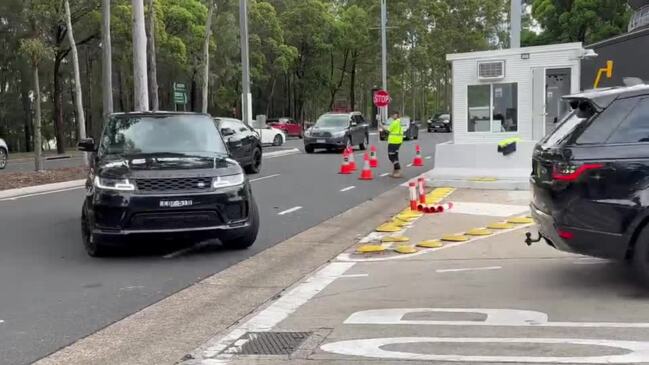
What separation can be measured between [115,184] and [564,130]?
5.02 meters

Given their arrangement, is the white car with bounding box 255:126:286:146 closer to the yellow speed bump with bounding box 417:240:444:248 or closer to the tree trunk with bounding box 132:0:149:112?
the tree trunk with bounding box 132:0:149:112

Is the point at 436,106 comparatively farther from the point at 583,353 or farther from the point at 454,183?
the point at 583,353

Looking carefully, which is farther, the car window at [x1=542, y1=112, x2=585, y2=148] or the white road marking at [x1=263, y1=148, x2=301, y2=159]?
the white road marking at [x1=263, y1=148, x2=301, y2=159]

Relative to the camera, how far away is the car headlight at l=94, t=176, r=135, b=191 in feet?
26.9

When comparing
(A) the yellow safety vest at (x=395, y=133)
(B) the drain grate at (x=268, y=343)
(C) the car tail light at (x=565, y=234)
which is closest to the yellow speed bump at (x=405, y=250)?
(C) the car tail light at (x=565, y=234)

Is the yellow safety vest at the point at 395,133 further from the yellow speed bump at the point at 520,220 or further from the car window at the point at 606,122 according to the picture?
the car window at the point at 606,122

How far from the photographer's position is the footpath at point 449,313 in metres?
5.08

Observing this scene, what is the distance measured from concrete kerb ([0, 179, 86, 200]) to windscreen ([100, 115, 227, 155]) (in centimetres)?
715

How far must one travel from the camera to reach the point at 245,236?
891 centimetres

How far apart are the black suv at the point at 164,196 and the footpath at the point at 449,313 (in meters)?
1.38

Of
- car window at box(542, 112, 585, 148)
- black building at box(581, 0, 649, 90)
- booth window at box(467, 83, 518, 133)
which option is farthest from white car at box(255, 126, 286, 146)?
car window at box(542, 112, 585, 148)

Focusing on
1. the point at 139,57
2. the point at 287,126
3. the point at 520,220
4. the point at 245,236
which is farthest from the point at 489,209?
the point at 287,126

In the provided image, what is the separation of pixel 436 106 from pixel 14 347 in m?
107

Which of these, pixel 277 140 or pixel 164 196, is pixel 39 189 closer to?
pixel 164 196
